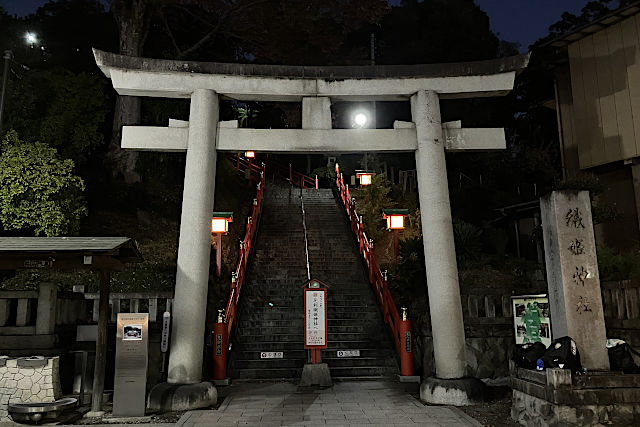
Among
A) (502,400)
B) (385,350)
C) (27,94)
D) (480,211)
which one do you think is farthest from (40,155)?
(480,211)

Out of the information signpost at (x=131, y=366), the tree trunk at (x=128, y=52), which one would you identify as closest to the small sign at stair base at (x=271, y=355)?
the information signpost at (x=131, y=366)

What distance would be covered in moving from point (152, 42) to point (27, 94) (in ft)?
28.0

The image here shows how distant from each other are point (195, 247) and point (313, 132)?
3.28 meters

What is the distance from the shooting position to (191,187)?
9.52 meters

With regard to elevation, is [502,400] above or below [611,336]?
below

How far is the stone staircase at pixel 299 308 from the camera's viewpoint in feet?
38.4

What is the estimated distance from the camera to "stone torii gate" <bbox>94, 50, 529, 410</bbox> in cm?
921

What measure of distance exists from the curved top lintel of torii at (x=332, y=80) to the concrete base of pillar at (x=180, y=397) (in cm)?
571

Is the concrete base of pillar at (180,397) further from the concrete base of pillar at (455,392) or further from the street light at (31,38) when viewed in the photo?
the street light at (31,38)

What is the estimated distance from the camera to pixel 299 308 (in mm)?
13891

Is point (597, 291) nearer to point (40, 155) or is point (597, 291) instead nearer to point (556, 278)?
point (556, 278)

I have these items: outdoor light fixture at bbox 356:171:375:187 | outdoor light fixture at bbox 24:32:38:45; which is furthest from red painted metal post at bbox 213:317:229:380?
outdoor light fixture at bbox 24:32:38:45

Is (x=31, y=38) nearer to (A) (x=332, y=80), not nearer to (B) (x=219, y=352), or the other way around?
(A) (x=332, y=80)

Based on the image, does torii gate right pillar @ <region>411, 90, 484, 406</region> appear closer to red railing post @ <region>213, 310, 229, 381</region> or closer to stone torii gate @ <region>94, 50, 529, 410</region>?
stone torii gate @ <region>94, 50, 529, 410</region>
